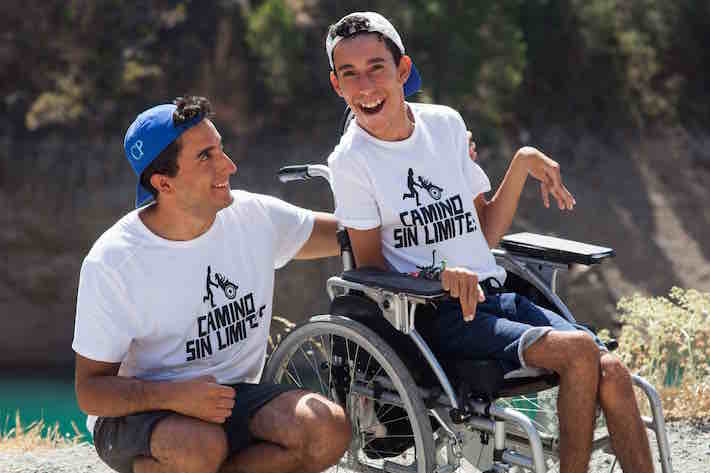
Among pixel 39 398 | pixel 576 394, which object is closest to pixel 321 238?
pixel 576 394

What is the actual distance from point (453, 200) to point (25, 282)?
331 inches

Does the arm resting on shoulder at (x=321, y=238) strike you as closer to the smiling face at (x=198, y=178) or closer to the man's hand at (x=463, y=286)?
the smiling face at (x=198, y=178)

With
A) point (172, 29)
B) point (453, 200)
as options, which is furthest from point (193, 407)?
point (172, 29)

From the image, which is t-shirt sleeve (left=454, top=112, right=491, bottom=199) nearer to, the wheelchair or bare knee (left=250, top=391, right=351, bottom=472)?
the wheelchair

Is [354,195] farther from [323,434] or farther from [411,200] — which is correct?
[323,434]

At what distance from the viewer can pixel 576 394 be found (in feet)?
9.54

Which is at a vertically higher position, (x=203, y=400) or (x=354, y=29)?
(x=354, y=29)

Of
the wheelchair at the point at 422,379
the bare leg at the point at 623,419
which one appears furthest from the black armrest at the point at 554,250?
the bare leg at the point at 623,419

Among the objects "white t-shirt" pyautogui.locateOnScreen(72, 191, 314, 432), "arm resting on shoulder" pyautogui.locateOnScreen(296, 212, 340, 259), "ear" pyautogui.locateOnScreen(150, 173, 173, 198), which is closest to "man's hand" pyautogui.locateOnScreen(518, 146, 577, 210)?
"arm resting on shoulder" pyautogui.locateOnScreen(296, 212, 340, 259)

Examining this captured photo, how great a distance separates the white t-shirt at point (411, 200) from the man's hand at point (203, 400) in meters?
0.66

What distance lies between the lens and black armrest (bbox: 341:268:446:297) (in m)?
2.95

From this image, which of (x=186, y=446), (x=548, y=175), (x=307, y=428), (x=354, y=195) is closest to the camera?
(x=186, y=446)

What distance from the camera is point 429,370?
→ 10.2 feet

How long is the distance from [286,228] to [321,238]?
0.15 m
